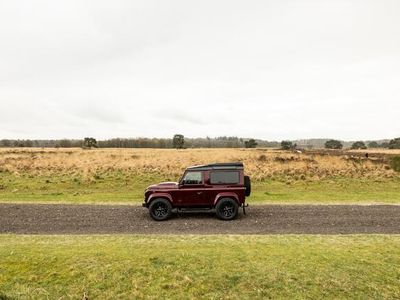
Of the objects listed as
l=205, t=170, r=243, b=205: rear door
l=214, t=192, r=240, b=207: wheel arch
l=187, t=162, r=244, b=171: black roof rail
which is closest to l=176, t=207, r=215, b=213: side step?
l=205, t=170, r=243, b=205: rear door

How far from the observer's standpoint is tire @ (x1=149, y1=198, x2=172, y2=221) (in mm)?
14758

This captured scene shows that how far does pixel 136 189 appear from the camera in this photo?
957 inches

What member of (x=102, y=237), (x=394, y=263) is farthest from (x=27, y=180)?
(x=394, y=263)

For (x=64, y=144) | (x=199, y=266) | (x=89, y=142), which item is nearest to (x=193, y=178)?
(x=199, y=266)

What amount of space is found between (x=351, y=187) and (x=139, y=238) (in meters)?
17.9

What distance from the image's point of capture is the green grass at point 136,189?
1928 centimetres

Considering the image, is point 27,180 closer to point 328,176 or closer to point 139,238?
point 139,238

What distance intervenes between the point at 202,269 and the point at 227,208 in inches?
233

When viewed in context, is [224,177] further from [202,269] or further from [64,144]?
[64,144]

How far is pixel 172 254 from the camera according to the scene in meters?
9.64

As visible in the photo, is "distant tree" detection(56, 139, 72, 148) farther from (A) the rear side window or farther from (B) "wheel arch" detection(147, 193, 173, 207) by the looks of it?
(A) the rear side window

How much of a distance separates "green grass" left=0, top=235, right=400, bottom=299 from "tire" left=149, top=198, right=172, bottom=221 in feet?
12.8

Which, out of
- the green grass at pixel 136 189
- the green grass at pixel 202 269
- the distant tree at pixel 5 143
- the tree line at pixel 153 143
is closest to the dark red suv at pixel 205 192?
the green grass at pixel 202 269

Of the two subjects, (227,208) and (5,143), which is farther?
(5,143)
